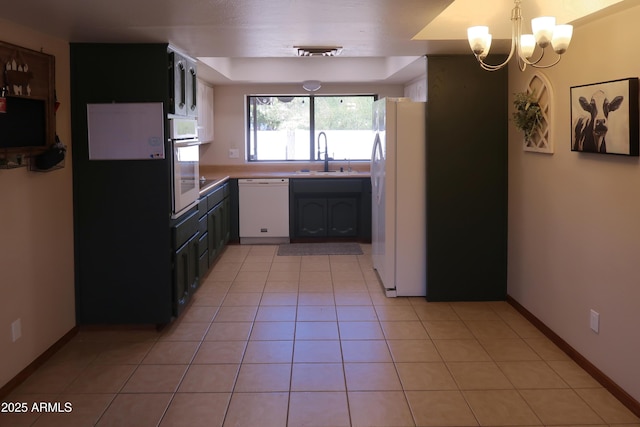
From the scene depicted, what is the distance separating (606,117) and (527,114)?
3.34 ft

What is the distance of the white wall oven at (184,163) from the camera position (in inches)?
174

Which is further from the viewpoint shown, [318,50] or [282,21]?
[318,50]

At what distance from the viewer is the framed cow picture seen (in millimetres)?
3072

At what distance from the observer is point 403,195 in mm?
5168

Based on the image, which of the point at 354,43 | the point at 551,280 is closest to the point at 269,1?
the point at 354,43

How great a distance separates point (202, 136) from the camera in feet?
24.1

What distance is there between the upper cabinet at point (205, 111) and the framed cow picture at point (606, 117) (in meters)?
4.43

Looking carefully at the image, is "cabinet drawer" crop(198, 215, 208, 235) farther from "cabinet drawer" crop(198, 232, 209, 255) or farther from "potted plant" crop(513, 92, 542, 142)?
"potted plant" crop(513, 92, 542, 142)

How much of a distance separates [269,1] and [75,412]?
228cm

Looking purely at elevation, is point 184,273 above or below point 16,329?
above

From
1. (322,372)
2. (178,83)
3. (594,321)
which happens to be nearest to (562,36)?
(594,321)

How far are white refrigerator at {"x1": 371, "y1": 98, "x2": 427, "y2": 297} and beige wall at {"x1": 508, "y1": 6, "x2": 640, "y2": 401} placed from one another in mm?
814

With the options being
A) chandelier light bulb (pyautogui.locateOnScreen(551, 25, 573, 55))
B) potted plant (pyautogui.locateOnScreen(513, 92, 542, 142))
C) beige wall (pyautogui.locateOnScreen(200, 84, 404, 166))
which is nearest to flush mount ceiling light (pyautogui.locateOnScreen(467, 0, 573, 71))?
chandelier light bulb (pyautogui.locateOnScreen(551, 25, 573, 55))

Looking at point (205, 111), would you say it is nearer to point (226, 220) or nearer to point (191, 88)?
point (226, 220)
